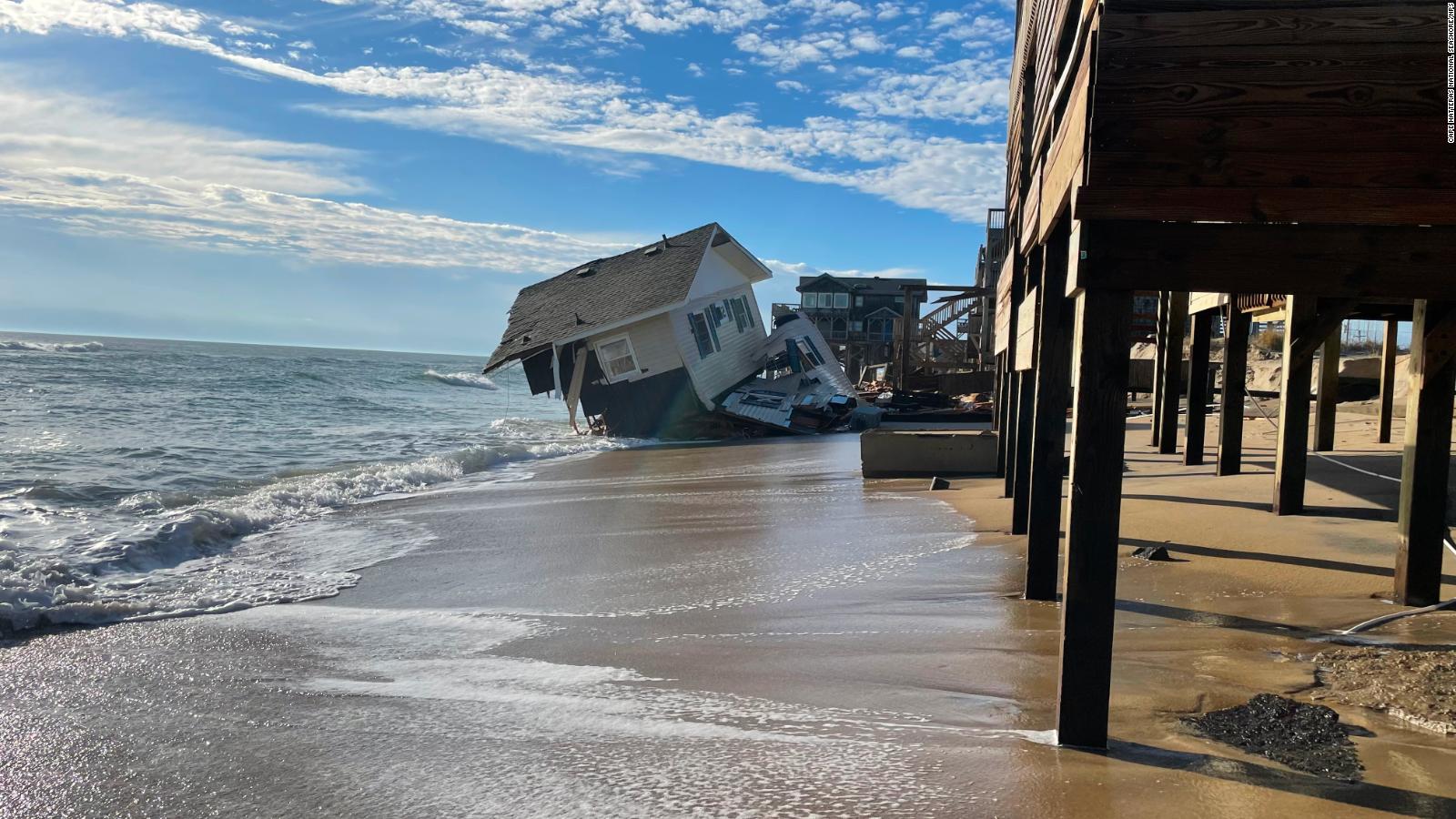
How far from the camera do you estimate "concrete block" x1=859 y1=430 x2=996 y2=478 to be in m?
13.5

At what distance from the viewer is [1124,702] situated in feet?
13.5

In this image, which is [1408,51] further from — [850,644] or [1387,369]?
[1387,369]

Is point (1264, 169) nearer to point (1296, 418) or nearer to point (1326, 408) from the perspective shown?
point (1296, 418)

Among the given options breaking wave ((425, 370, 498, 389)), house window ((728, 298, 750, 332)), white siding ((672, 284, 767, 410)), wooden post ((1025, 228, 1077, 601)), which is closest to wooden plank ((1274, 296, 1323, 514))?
wooden post ((1025, 228, 1077, 601))

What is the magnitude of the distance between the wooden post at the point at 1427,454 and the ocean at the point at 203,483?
7.10 metres

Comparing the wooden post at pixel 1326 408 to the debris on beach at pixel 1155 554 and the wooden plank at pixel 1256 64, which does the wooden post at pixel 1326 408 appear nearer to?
the debris on beach at pixel 1155 554

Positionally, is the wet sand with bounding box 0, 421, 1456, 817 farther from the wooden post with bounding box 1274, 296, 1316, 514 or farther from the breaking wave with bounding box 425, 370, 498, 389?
the breaking wave with bounding box 425, 370, 498, 389

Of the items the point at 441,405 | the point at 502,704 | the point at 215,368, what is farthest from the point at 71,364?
the point at 502,704

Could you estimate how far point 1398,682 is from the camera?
13.4 feet

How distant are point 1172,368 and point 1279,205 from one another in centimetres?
1047

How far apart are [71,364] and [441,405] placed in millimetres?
22332

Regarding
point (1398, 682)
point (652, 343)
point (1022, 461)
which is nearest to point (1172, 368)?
point (1022, 461)

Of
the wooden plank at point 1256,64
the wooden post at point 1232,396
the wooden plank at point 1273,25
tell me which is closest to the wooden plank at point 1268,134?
the wooden plank at point 1256,64

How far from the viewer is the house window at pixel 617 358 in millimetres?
27234
